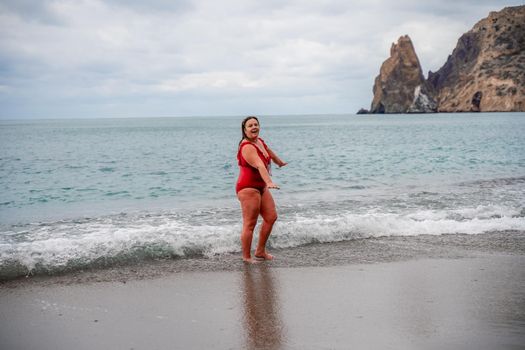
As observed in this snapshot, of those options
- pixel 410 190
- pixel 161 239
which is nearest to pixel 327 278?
pixel 161 239

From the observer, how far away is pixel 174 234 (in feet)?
25.2

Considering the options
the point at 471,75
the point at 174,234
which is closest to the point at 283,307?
the point at 174,234

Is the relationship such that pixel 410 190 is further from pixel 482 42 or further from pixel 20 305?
pixel 482 42

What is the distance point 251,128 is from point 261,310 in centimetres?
260

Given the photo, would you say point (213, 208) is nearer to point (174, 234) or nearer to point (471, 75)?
point (174, 234)

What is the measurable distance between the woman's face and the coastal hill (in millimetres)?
159150

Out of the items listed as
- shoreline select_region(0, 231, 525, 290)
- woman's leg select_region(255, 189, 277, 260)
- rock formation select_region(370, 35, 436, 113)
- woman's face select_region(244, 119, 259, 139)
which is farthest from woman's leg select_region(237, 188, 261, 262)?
rock formation select_region(370, 35, 436, 113)

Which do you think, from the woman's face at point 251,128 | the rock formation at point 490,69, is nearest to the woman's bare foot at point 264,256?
the woman's face at point 251,128

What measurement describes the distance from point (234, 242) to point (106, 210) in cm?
628

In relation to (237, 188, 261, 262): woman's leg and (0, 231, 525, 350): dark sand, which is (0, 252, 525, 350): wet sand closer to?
(0, 231, 525, 350): dark sand

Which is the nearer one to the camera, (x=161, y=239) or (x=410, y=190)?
(x=161, y=239)

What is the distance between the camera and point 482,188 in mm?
14625

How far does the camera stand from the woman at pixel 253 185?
20.9ft

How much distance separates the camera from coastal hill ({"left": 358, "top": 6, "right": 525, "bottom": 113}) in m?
149
